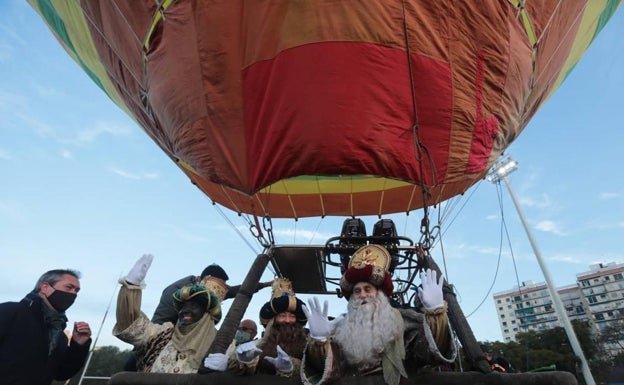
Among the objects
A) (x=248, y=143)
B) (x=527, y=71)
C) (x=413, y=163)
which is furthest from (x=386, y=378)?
(x=527, y=71)

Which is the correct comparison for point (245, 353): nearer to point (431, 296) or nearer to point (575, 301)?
point (431, 296)

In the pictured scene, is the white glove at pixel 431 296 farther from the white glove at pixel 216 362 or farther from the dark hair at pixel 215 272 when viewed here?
the dark hair at pixel 215 272

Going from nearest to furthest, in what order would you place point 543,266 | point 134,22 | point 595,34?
point 134,22 < point 595,34 < point 543,266

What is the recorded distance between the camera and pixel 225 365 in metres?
2.31

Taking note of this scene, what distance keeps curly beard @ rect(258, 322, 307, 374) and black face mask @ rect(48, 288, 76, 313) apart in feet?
4.41

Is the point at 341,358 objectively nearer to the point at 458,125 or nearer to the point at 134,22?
the point at 458,125

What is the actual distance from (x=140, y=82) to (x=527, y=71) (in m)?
3.66

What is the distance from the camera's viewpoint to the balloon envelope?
9.44 feet

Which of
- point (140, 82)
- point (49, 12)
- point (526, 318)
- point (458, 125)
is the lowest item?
point (458, 125)

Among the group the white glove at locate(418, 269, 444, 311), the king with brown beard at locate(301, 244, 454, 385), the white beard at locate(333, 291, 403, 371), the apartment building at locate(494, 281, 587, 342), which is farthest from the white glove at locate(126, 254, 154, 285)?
the apartment building at locate(494, 281, 587, 342)

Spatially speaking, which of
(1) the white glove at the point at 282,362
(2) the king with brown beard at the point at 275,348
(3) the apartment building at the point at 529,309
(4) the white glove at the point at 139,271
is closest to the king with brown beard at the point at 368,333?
(1) the white glove at the point at 282,362

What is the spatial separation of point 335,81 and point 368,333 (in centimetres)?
180

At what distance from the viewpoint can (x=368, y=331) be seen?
7.77 feet

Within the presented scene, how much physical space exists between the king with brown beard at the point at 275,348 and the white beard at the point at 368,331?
37 cm
